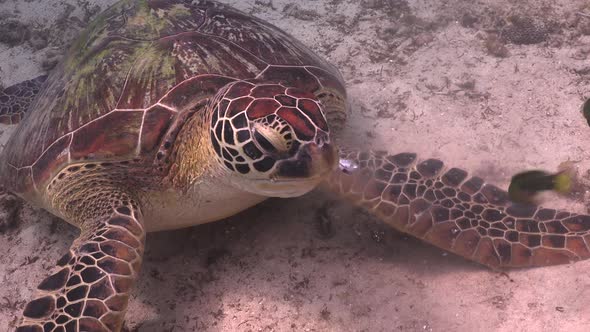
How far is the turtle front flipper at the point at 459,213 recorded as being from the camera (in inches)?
→ 83.4

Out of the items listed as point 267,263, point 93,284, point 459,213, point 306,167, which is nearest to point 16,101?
point 93,284

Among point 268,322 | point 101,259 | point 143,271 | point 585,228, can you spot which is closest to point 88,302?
point 101,259

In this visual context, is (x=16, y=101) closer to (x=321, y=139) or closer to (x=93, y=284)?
(x=93, y=284)

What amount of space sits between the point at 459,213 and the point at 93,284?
73.6 inches

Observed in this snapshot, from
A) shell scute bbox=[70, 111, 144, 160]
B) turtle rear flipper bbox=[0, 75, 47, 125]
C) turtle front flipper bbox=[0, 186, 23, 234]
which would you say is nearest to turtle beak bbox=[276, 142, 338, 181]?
shell scute bbox=[70, 111, 144, 160]

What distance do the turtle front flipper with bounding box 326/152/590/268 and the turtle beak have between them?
75 centimetres

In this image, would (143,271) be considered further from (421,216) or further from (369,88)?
(369,88)

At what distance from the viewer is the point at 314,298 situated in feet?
7.42

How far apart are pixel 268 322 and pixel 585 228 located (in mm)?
1653

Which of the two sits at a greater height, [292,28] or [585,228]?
[585,228]

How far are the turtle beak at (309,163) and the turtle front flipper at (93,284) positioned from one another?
2.98ft

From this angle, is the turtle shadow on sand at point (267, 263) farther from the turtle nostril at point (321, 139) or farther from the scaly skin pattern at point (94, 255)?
the turtle nostril at point (321, 139)

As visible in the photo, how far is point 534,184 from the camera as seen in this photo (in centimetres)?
238

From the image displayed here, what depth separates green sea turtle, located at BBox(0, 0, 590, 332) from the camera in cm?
188
